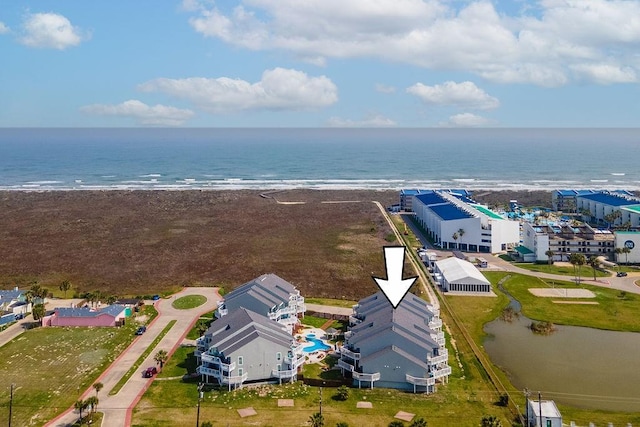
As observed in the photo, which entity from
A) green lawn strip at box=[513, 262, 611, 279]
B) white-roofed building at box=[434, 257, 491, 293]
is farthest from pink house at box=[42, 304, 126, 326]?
green lawn strip at box=[513, 262, 611, 279]

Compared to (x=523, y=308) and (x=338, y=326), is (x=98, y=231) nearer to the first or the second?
(x=338, y=326)

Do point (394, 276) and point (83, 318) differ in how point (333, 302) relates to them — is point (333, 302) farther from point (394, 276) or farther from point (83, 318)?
point (394, 276)

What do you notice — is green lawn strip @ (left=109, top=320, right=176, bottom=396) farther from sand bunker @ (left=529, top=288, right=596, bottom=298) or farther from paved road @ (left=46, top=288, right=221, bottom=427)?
sand bunker @ (left=529, top=288, right=596, bottom=298)

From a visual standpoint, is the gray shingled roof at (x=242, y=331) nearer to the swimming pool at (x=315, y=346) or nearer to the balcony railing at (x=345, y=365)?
the swimming pool at (x=315, y=346)

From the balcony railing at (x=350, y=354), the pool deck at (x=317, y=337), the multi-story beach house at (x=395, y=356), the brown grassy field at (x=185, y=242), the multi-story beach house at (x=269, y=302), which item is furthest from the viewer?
the brown grassy field at (x=185, y=242)

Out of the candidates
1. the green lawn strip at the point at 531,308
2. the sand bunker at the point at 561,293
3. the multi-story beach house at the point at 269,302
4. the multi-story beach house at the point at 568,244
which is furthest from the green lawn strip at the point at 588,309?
the multi-story beach house at the point at 269,302

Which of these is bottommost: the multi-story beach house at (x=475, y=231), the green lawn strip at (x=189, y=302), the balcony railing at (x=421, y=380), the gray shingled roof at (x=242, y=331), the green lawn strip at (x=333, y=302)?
the balcony railing at (x=421, y=380)

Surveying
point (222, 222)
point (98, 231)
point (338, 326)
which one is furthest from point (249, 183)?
point (338, 326)
